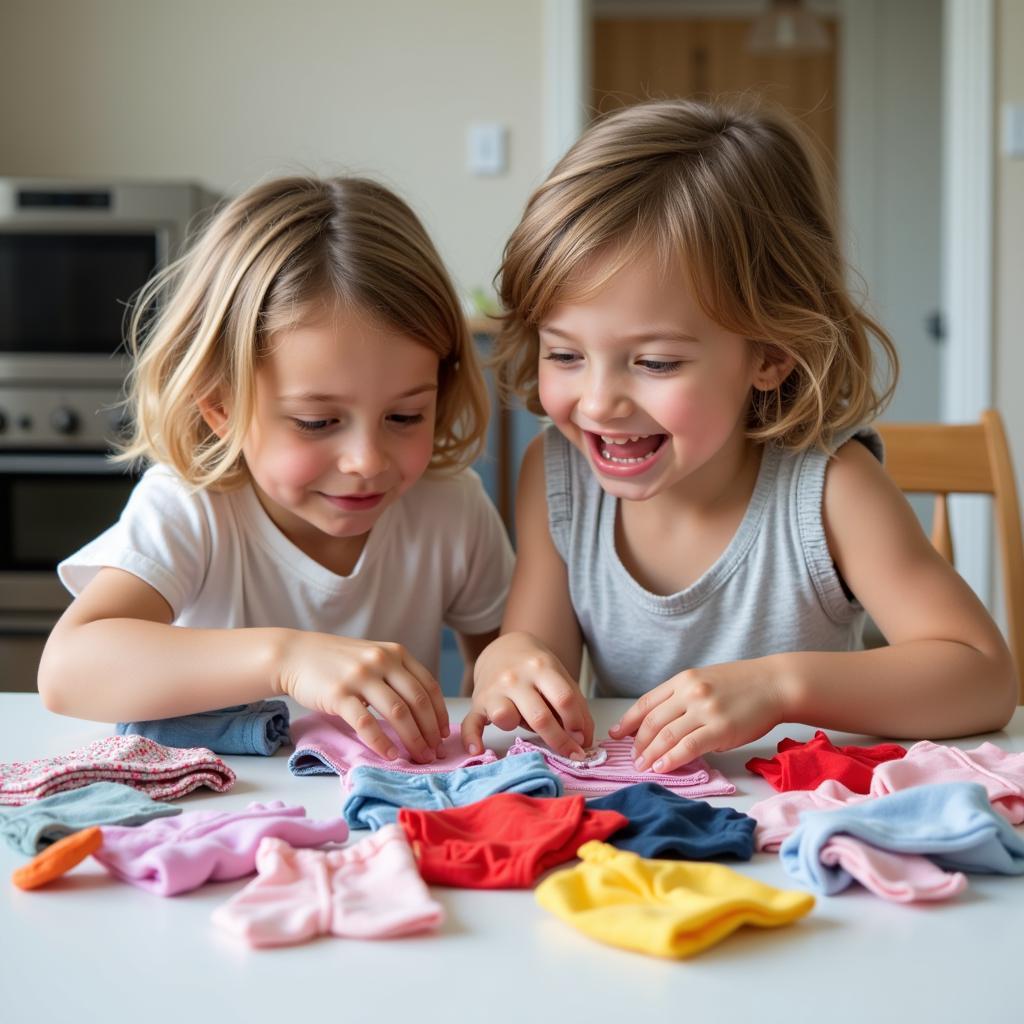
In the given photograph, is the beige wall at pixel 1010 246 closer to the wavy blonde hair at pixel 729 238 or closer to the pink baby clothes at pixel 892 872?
the wavy blonde hair at pixel 729 238

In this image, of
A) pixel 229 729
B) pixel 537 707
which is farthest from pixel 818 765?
pixel 229 729

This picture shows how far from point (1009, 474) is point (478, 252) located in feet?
6.53

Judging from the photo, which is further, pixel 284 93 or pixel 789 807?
pixel 284 93

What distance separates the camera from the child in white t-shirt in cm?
93

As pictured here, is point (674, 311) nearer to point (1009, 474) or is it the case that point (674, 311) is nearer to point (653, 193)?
point (653, 193)

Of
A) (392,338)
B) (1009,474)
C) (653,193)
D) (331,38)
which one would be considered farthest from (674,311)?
(331,38)

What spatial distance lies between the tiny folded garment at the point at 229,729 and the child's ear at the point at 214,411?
1.03ft

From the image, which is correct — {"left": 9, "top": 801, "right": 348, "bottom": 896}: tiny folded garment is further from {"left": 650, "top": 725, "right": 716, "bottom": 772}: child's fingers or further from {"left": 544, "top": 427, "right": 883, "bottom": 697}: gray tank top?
{"left": 544, "top": 427, "right": 883, "bottom": 697}: gray tank top

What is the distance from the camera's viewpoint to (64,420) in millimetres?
2709

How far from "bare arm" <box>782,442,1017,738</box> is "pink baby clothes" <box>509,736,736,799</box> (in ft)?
0.41

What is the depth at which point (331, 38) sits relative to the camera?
10.5 ft

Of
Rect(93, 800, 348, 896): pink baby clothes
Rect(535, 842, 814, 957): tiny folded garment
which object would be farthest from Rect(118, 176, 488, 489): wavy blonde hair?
Rect(535, 842, 814, 957): tiny folded garment

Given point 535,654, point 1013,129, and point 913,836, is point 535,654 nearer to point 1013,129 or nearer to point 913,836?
point 913,836

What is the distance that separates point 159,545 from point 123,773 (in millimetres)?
394
